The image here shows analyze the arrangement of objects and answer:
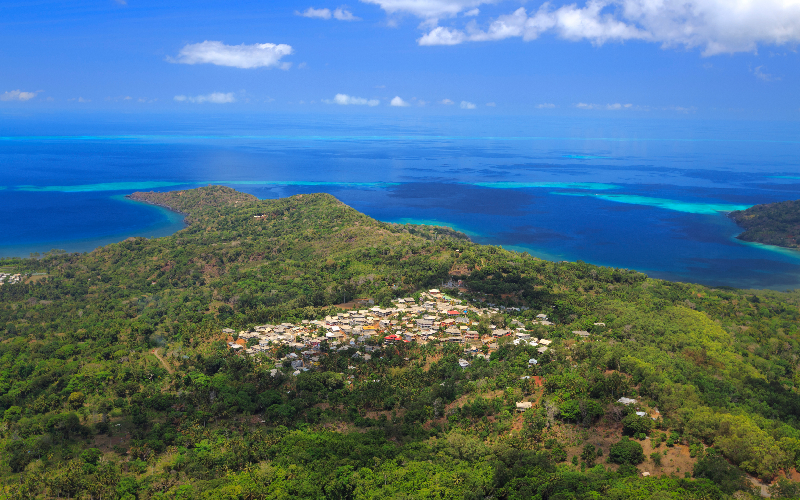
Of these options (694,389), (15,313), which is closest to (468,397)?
(694,389)

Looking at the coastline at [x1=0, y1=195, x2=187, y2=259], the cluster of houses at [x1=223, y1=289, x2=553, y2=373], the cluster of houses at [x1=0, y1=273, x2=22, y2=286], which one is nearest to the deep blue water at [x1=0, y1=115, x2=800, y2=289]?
the coastline at [x1=0, y1=195, x2=187, y2=259]

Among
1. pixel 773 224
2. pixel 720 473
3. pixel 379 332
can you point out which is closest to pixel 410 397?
pixel 379 332

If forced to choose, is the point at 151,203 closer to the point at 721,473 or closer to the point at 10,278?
the point at 10,278

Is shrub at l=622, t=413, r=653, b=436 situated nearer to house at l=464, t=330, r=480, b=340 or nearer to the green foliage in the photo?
the green foliage

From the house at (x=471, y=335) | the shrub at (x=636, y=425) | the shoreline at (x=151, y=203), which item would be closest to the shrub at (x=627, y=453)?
the shrub at (x=636, y=425)

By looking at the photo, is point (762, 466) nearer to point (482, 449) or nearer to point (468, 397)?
point (482, 449)
